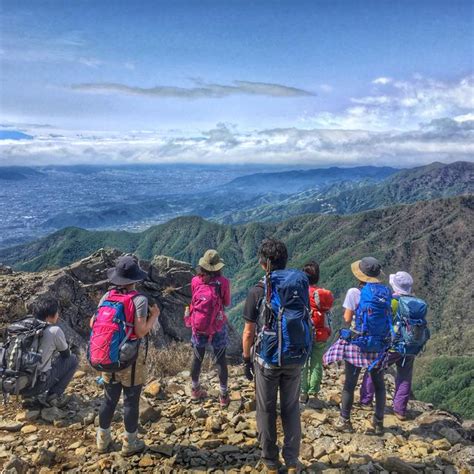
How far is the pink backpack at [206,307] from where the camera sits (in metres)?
7.43

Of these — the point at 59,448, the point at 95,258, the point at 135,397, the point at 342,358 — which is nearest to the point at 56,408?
the point at 59,448

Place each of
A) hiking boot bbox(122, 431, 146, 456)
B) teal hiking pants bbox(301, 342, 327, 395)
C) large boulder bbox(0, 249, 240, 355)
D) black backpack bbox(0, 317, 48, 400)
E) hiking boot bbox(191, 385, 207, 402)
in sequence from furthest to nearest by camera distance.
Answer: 1. large boulder bbox(0, 249, 240, 355)
2. teal hiking pants bbox(301, 342, 327, 395)
3. hiking boot bbox(191, 385, 207, 402)
4. black backpack bbox(0, 317, 48, 400)
5. hiking boot bbox(122, 431, 146, 456)

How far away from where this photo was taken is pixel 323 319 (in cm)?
800

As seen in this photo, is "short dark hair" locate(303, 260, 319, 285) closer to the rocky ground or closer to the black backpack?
the rocky ground

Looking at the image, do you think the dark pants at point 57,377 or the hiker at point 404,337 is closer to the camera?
the dark pants at point 57,377

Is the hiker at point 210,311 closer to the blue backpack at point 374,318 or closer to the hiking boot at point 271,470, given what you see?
the hiking boot at point 271,470

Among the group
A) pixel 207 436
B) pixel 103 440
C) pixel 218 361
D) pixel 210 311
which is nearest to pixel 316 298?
pixel 210 311

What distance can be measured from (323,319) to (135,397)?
12.8ft

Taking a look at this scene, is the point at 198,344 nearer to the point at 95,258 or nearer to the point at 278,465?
the point at 278,465

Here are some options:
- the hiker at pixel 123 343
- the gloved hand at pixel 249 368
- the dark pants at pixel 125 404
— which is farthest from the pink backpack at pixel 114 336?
the gloved hand at pixel 249 368

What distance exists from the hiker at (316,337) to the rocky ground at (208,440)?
0.38m

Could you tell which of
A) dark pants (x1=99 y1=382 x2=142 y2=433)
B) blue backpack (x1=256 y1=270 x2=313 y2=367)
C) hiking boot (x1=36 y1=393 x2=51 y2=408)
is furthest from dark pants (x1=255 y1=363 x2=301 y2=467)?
hiking boot (x1=36 y1=393 x2=51 y2=408)

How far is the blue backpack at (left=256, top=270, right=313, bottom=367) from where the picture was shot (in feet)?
17.5

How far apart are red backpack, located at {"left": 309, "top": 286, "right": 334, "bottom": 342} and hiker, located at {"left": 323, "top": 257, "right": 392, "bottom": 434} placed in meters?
0.69
